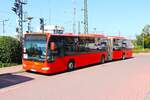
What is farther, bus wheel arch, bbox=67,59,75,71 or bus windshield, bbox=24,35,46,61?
bus wheel arch, bbox=67,59,75,71

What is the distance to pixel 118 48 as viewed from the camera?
99.6 feet

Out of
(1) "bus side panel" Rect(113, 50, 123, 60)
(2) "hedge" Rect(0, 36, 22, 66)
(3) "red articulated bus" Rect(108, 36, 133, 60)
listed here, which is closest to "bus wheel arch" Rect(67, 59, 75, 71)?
(2) "hedge" Rect(0, 36, 22, 66)

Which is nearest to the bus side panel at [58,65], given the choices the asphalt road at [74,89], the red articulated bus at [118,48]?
the asphalt road at [74,89]

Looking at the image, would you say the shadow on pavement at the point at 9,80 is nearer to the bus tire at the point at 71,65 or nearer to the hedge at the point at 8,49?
the bus tire at the point at 71,65

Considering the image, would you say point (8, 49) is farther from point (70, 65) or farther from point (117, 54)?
point (117, 54)

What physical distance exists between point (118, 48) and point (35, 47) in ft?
46.3

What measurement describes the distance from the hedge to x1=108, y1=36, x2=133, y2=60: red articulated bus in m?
9.35

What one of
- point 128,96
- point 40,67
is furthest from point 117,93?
point 40,67

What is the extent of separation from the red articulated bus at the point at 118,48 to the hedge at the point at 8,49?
9.35 metres

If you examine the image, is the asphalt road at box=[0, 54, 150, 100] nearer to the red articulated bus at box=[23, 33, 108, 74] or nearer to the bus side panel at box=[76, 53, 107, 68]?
the red articulated bus at box=[23, 33, 108, 74]

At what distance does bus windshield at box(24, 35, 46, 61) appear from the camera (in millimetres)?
17516

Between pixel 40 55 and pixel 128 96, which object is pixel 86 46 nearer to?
pixel 40 55

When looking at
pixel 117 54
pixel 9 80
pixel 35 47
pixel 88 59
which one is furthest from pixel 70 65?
pixel 117 54

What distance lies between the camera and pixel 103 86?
44.8 ft
